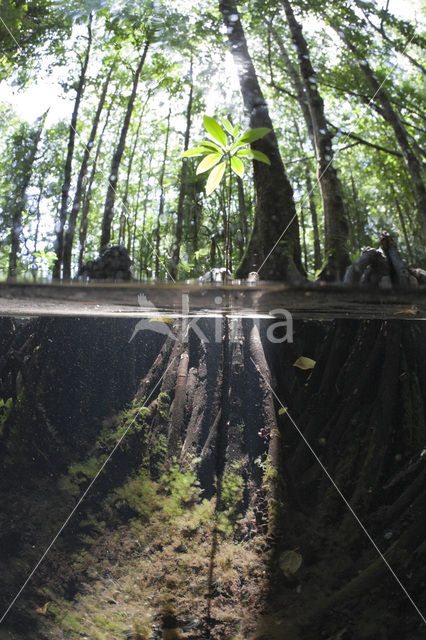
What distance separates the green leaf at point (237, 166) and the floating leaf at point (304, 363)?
207 cm

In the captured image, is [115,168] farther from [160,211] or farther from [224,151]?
[224,151]

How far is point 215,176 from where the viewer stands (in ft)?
4.69

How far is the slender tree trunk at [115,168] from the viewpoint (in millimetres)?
1206

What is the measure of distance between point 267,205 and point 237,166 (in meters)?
0.19

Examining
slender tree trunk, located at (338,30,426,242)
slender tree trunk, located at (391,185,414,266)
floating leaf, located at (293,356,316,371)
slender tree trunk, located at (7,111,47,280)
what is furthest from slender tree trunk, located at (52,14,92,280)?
floating leaf, located at (293,356,316,371)

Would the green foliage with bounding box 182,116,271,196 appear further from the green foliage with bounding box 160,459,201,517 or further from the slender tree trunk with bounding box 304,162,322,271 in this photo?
the green foliage with bounding box 160,459,201,517

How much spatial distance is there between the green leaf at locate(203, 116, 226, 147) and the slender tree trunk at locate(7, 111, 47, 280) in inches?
22.6

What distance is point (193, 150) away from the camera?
1424 millimetres

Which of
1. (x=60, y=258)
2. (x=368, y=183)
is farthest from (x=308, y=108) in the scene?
(x=60, y=258)

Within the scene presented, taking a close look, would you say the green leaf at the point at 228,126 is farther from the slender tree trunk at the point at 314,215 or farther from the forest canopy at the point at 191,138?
the slender tree trunk at the point at 314,215

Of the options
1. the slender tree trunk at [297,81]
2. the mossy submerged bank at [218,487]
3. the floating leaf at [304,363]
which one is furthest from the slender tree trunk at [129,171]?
the floating leaf at [304,363]

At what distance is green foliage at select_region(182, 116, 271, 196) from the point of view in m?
1.38

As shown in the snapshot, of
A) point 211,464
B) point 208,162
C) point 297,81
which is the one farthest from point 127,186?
point 211,464
